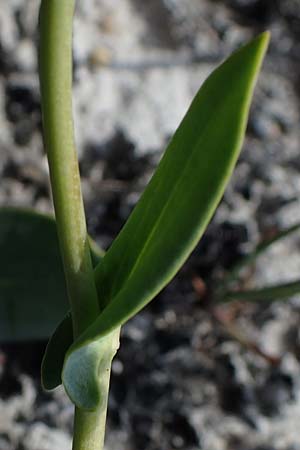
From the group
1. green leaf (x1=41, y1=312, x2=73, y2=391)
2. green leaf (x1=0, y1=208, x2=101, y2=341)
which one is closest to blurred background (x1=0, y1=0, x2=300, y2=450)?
green leaf (x1=0, y1=208, x2=101, y2=341)

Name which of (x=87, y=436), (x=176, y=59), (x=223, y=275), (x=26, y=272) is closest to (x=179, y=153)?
(x=87, y=436)

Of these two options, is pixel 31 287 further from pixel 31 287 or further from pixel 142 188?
pixel 142 188

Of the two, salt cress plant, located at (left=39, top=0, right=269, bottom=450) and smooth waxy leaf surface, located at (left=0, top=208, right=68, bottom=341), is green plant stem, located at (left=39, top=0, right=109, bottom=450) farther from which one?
smooth waxy leaf surface, located at (left=0, top=208, right=68, bottom=341)

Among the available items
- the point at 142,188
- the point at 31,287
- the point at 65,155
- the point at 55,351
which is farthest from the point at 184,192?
the point at 142,188

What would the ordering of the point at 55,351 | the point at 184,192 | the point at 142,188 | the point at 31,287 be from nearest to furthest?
the point at 184,192
the point at 55,351
the point at 31,287
the point at 142,188

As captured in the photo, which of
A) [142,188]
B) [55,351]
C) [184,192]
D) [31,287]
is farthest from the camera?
[142,188]

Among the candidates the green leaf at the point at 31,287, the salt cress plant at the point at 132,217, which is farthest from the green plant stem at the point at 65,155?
the green leaf at the point at 31,287

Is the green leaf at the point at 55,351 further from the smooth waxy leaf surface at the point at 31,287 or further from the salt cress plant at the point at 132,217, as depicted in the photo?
the smooth waxy leaf surface at the point at 31,287
